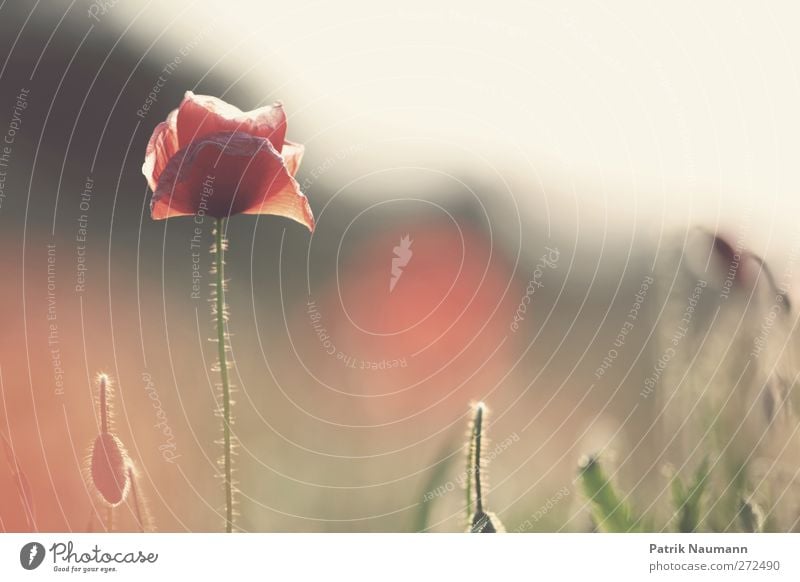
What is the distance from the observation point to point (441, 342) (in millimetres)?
950

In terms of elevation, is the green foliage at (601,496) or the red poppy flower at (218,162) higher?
the red poppy flower at (218,162)

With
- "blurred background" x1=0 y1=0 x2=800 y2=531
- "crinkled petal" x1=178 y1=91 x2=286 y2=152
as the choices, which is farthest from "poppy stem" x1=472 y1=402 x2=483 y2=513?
"crinkled petal" x1=178 y1=91 x2=286 y2=152

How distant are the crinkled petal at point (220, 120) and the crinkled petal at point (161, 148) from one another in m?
0.01

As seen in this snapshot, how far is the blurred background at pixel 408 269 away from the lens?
0.86 m

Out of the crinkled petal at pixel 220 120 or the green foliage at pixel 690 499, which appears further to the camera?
the green foliage at pixel 690 499

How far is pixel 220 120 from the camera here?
649 millimetres

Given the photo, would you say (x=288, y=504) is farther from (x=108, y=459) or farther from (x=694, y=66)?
(x=694, y=66)

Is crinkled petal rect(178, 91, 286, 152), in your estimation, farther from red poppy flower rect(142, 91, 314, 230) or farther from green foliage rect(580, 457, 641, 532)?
green foliage rect(580, 457, 641, 532)

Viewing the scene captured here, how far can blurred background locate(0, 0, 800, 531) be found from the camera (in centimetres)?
86

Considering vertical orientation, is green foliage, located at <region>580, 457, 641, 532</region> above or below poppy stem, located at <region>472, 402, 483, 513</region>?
below

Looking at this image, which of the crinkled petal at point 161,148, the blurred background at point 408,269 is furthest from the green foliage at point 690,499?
the crinkled petal at point 161,148

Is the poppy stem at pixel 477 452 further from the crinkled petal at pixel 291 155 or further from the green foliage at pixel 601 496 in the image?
the crinkled petal at pixel 291 155
